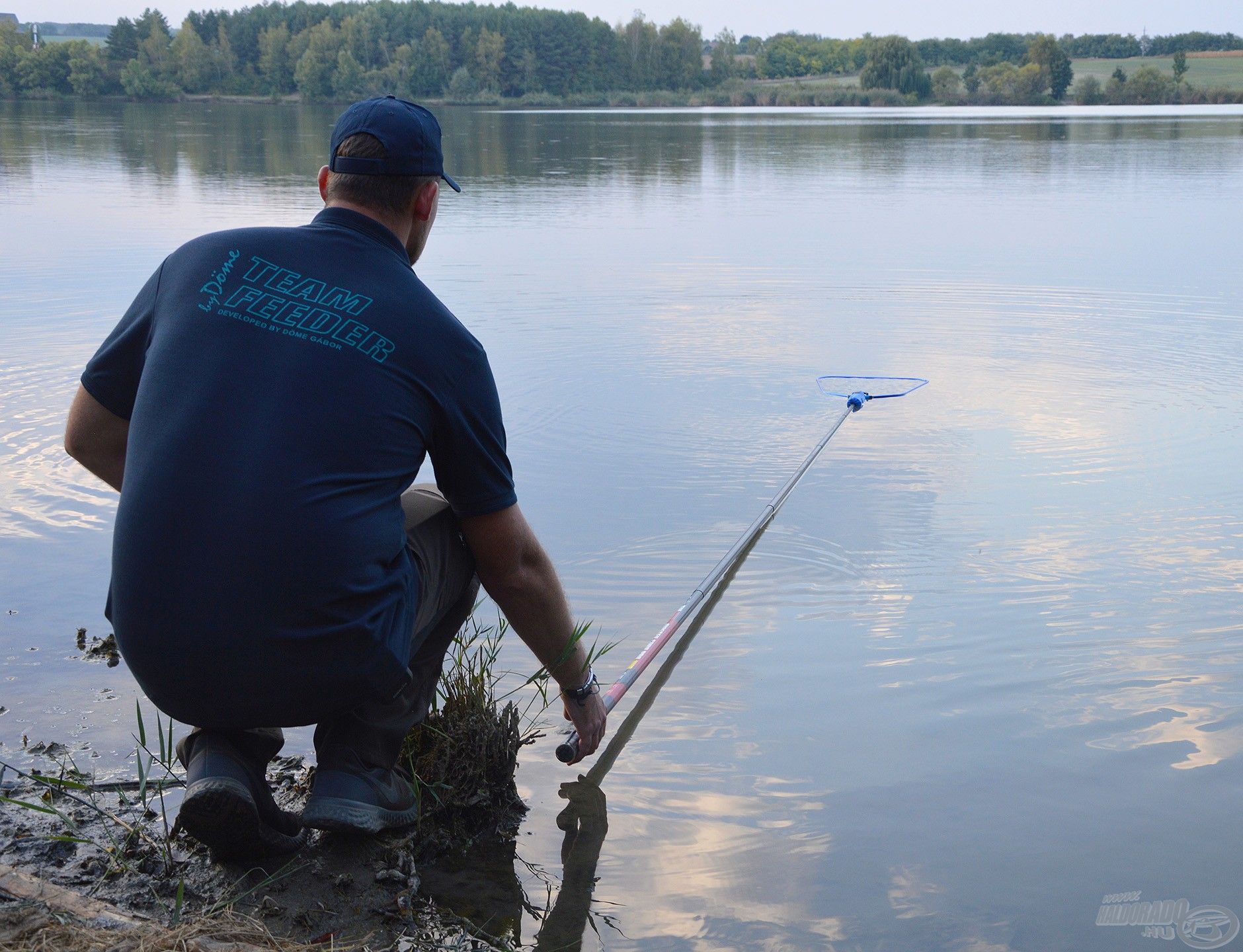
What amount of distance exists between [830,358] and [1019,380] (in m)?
1.04

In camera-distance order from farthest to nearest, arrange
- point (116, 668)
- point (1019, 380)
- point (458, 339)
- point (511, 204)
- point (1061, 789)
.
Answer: point (511, 204) < point (1019, 380) < point (116, 668) < point (1061, 789) < point (458, 339)

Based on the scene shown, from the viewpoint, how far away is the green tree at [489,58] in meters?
85.6

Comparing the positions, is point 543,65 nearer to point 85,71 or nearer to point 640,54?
point 640,54

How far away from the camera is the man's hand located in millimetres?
2250

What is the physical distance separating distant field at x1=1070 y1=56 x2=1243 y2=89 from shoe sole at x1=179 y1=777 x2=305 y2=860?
7136 cm

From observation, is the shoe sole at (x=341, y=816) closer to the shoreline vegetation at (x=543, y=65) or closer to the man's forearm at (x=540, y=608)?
the man's forearm at (x=540, y=608)

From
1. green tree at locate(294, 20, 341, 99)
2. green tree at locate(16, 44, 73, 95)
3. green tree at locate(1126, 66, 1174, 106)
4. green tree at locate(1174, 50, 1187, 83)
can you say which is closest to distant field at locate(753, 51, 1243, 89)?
green tree at locate(1174, 50, 1187, 83)

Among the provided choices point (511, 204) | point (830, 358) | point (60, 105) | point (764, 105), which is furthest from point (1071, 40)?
point (830, 358)

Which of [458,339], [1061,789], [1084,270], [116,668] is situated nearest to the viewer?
[458,339]

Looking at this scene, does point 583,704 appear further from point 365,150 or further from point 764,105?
point 764,105

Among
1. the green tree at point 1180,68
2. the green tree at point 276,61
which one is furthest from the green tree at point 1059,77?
the green tree at point 276,61

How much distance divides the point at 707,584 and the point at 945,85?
73.1 meters

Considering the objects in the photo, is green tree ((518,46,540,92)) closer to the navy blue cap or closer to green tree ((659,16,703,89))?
green tree ((659,16,703,89))

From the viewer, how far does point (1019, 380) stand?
6008 millimetres
